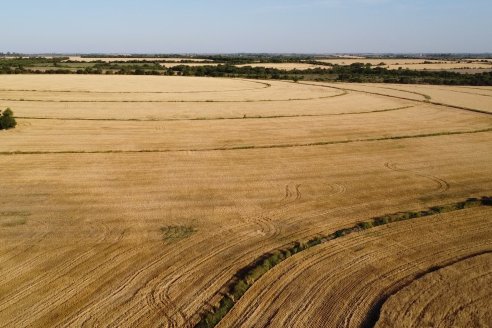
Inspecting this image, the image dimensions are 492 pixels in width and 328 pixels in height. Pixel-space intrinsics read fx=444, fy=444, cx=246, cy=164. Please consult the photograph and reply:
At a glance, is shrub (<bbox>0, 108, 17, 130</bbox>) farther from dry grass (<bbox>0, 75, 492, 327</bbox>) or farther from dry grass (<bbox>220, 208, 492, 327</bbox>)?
dry grass (<bbox>220, 208, 492, 327</bbox>)

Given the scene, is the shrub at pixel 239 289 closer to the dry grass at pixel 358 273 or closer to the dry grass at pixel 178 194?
the dry grass at pixel 358 273

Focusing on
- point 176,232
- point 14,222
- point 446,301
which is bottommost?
point 446,301

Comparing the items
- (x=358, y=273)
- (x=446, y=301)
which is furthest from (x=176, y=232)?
(x=446, y=301)

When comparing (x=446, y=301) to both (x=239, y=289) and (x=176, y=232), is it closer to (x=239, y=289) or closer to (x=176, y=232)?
(x=239, y=289)

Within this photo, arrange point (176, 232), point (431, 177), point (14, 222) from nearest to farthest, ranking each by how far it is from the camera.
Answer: point (176, 232) → point (14, 222) → point (431, 177)

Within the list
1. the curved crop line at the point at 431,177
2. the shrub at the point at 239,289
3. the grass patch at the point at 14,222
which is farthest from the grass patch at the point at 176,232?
the curved crop line at the point at 431,177

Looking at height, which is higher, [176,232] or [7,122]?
[7,122]

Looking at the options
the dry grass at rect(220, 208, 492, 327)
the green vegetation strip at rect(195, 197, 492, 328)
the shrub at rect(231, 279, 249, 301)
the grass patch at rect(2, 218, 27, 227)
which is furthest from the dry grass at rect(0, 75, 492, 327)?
the dry grass at rect(220, 208, 492, 327)
